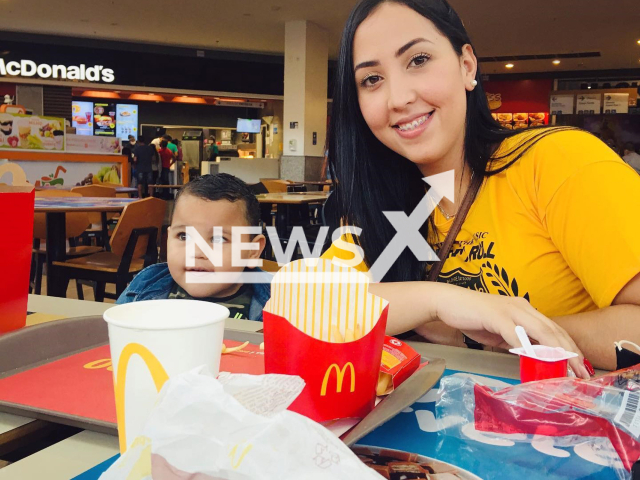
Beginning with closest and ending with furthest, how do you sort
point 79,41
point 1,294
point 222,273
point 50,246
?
1. point 1,294
2. point 222,273
3. point 50,246
4. point 79,41

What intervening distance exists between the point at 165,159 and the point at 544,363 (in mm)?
14092

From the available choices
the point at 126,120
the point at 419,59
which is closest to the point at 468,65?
the point at 419,59

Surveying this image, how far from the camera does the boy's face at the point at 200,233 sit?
1.50 metres

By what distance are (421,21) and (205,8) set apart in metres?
9.35

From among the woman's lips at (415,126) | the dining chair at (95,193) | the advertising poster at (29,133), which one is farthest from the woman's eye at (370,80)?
the advertising poster at (29,133)

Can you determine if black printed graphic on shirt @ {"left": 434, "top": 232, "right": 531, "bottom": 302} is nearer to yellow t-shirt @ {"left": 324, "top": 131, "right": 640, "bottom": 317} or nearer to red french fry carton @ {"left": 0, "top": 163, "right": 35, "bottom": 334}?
yellow t-shirt @ {"left": 324, "top": 131, "right": 640, "bottom": 317}

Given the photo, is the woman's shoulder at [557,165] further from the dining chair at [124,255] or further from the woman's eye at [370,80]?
the dining chair at [124,255]

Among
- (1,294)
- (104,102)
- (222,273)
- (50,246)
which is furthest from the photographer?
(104,102)

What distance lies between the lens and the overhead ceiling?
9273 mm

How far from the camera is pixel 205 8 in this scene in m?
9.58

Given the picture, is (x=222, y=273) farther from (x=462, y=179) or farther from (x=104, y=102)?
(x=104, y=102)

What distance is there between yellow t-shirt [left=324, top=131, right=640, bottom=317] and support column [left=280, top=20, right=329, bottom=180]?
926 centimetres

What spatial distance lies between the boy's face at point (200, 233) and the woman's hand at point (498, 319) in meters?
0.72

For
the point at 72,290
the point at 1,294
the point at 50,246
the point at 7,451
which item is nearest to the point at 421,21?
the point at 1,294
